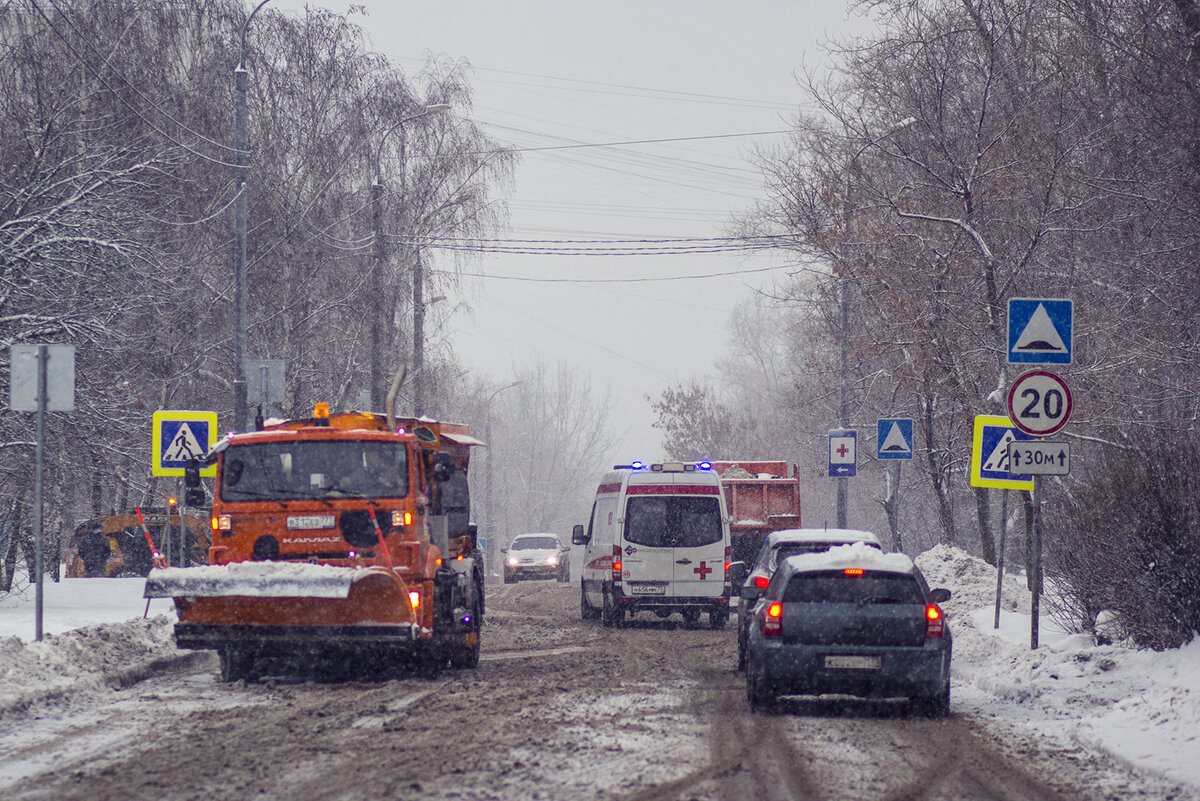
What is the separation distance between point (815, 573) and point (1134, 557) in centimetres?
350

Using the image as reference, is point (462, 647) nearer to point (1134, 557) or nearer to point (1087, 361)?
point (1134, 557)

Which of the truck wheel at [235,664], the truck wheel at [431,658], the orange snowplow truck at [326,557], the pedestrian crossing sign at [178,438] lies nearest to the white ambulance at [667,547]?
the pedestrian crossing sign at [178,438]

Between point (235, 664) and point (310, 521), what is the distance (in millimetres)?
1617

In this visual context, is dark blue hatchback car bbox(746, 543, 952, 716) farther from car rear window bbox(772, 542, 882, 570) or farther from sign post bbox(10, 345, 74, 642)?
sign post bbox(10, 345, 74, 642)

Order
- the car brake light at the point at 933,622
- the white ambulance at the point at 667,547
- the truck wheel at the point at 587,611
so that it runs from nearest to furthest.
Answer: the car brake light at the point at 933,622, the white ambulance at the point at 667,547, the truck wheel at the point at 587,611

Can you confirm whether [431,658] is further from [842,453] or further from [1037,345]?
[842,453]

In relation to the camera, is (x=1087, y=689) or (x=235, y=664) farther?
(x=235, y=664)

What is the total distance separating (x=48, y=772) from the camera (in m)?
A: 8.74

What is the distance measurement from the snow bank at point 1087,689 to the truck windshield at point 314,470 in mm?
6088

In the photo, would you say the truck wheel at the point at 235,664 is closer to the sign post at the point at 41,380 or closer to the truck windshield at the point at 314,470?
the truck windshield at the point at 314,470

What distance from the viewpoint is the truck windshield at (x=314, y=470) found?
1468 cm

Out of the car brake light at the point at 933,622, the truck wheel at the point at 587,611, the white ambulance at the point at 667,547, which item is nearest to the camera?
the car brake light at the point at 933,622

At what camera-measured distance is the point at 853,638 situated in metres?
11.9

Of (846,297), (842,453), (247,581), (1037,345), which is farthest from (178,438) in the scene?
(846,297)
